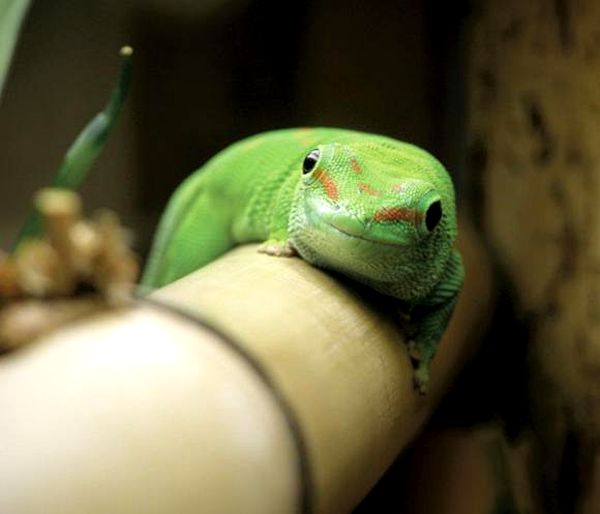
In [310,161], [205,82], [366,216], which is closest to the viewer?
[366,216]

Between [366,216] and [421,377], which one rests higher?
[366,216]

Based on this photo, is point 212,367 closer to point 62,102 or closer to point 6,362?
point 6,362

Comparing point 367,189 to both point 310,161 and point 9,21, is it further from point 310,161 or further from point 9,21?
point 9,21

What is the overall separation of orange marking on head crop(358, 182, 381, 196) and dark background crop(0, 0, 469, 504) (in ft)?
4.30

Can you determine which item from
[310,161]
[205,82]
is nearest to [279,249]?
[310,161]

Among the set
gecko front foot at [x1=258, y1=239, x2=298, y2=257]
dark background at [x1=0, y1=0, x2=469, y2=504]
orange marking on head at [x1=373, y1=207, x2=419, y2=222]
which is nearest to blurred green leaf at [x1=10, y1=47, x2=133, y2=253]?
gecko front foot at [x1=258, y1=239, x2=298, y2=257]

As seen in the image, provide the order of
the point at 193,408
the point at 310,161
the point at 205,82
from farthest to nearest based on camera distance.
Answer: the point at 205,82, the point at 310,161, the point at 193,408

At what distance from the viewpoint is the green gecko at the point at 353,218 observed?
141 cm

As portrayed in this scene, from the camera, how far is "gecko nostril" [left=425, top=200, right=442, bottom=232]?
57.2 inches

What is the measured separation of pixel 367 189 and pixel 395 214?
0.22 ft

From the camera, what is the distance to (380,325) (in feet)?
4.80

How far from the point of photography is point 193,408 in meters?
0.92

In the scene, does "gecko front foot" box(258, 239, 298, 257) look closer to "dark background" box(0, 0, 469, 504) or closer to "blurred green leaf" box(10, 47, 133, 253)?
"blurred green leaf" box(10, 47, 133, 253)

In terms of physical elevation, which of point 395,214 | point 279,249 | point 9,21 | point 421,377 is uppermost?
point 9,21
